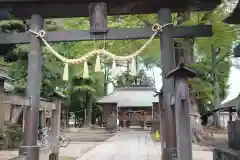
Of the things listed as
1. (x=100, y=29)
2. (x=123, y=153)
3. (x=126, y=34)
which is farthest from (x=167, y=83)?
(x=123, y=153)

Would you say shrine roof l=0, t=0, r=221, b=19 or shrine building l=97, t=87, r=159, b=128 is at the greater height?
shrine roof l=0, t=0, r=221, b=19

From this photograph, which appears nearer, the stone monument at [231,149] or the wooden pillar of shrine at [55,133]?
the stone monument at [231,149]

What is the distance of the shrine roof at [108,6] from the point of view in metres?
6.04

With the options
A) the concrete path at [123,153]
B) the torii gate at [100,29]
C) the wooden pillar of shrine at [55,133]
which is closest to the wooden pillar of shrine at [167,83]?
the torii gate at [100,29]

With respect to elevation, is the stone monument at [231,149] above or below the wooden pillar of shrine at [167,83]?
below

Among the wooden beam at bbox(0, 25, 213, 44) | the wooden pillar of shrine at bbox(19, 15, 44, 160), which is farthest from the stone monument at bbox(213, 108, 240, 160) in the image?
the wooden pillar of shrine at bbox(19, 15, 44, 160)

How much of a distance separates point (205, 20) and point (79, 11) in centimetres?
782

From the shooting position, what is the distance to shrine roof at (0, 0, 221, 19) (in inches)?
238

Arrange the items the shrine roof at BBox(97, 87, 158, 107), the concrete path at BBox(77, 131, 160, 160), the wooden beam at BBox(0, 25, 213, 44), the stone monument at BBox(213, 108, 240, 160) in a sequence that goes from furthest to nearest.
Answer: the shrine roof at BBox(97, 87, 158, 107), the concrete path at BBox(77, 131, 160, 160), the stone monument at BBox(213, 108, 240, 160), the wooden beam at BBox(0, 25, 213, 44)

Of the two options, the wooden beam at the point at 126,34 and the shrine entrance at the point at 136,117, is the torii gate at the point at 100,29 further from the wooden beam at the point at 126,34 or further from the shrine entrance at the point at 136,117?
the shrine entrance at the point at 136,117

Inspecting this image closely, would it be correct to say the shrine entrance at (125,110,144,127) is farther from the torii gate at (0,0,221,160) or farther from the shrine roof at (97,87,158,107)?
the torii gate at (0,0,221,160)

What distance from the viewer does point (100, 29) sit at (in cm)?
593

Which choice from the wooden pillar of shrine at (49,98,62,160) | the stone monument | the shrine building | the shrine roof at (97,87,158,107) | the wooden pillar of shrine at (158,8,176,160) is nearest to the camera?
the wooden pillar of shrine at (158,8,176,160)

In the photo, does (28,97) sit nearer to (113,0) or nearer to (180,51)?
(113,0)
